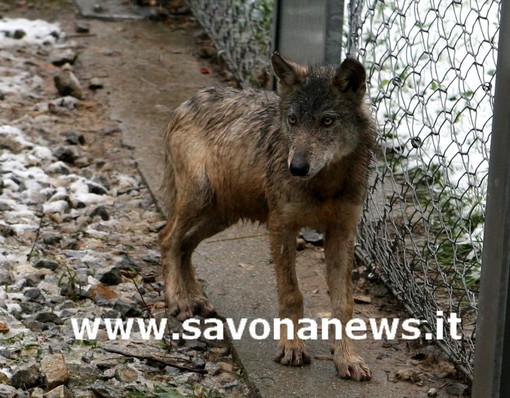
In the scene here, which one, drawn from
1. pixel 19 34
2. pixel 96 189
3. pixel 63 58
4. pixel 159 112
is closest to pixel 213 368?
pixel 96 189

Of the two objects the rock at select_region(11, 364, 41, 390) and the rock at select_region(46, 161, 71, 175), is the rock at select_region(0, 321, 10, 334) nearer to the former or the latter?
the rock at select_region(11, 364, 41, 390)

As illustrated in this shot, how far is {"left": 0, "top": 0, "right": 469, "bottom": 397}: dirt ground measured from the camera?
509cm

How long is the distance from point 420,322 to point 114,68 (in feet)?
15.4

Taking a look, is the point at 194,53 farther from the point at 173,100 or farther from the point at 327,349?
the point at 327,349

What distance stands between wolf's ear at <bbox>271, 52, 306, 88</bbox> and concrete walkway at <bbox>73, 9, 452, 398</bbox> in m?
1.26

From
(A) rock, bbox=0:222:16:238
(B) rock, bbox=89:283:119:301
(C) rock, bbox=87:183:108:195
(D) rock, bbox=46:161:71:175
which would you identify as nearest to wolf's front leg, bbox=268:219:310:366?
(B) rock, bbox=89:283:119:301

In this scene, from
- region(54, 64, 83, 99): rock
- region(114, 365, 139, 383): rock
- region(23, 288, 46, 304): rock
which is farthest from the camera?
region(54, 64, 83, 99): rock


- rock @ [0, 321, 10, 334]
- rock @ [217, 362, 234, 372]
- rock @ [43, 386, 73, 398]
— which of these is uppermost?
rock @ [43, 386, 73, 398]

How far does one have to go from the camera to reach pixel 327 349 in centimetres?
529

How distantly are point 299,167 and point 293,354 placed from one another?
0.94 meters

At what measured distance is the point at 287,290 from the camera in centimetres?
512

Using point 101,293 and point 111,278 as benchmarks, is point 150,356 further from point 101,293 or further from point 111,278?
point 111,278

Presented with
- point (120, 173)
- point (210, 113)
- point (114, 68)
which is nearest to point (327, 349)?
point (210, 113)

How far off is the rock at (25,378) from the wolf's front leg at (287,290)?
1.14m
